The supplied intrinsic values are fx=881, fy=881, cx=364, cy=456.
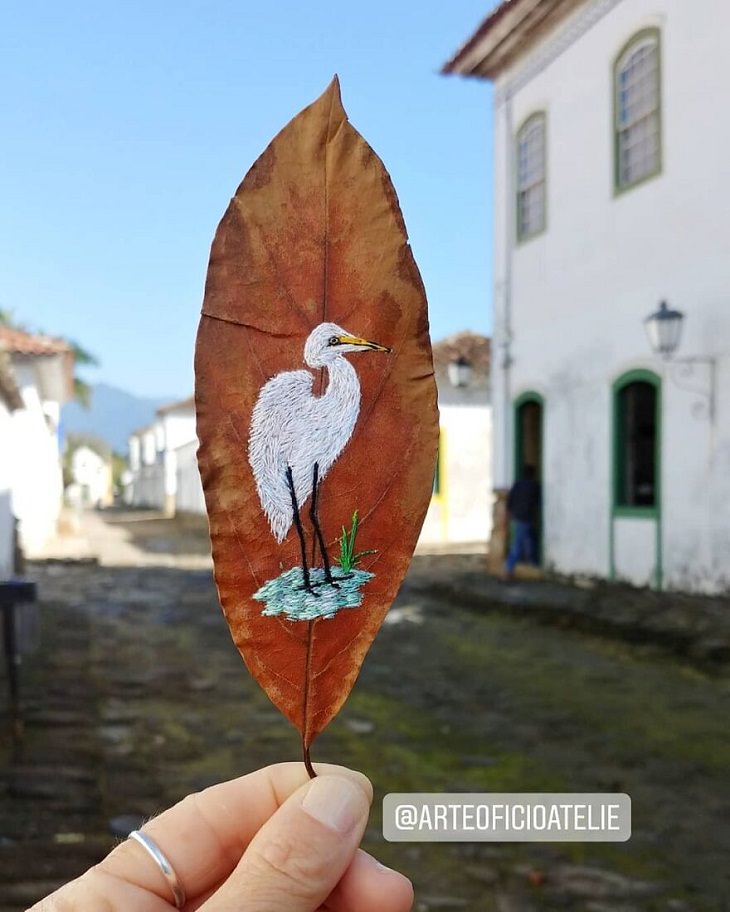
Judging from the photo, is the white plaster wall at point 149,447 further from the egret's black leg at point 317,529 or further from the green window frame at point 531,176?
the egret's black leg at point 317,529

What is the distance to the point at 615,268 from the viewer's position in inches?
296

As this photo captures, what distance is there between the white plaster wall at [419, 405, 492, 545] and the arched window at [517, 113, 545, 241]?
477cm

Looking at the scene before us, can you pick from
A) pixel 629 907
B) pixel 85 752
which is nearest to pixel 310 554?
pixel 629 907

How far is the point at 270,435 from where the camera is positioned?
83 centimetres

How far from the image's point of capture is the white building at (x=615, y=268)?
21.9 ft

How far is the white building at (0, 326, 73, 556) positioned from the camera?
946 centimetres

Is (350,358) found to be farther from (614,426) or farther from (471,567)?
(471,567)

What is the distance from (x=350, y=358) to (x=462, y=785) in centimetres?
302

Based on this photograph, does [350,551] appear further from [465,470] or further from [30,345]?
[465,470]

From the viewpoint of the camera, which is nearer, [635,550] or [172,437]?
[635,550]

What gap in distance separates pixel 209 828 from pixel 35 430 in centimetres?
1222

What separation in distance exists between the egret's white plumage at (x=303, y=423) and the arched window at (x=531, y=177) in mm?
7790

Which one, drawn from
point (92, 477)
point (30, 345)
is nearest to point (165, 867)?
point (30, 345)

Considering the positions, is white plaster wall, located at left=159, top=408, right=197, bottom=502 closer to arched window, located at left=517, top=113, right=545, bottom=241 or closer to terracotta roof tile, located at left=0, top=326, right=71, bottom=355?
terracotta roof tile, located at left=0, top=326, right=71, bottom=355
